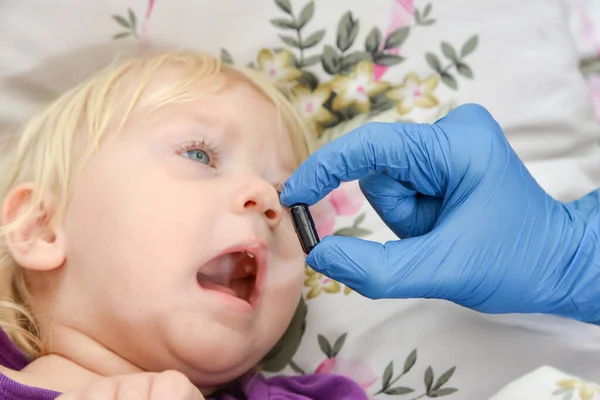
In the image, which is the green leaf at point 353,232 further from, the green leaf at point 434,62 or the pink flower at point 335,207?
the green leaf at point 434,62

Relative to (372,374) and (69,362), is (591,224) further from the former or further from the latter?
(69,362)

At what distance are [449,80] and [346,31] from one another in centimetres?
22

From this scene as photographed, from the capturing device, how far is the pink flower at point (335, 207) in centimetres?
127

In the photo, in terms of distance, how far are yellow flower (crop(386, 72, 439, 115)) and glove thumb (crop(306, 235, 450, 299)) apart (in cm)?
47

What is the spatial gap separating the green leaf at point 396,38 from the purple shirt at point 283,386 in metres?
0.63

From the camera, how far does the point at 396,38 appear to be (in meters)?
1.33

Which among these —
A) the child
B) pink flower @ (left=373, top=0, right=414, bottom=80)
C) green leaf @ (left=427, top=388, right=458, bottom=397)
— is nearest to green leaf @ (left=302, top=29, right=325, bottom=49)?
pink flower @ (left=373, top=0, right=414, bottom=80)

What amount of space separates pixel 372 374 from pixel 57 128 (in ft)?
2.11

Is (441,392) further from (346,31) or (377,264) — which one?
(346,31)

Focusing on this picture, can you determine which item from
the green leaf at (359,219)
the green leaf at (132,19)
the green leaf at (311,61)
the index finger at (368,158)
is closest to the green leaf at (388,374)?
the green leaf at (359,219)

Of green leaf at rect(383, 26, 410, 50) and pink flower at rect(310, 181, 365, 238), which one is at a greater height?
green leaf at rect(383, 26, 410, 50)

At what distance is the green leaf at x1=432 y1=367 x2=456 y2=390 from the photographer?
1110mm

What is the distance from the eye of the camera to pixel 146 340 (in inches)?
38.2

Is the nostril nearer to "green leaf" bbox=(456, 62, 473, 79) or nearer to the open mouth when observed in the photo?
the open mouth
